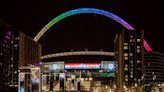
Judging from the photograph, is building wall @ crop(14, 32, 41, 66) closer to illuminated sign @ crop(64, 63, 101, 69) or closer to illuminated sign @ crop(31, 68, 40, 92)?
illuminated sign @ crop(64, 63, 101, 69)

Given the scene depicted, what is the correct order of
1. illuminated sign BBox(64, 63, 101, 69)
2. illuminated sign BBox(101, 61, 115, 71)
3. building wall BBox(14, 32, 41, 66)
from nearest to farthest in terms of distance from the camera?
building wall BBox(14, 32, 41, 66) → illuminated sign BBox(101, 61, 115, 71) → illuminated sign BBox(64, 63, 101, 69)

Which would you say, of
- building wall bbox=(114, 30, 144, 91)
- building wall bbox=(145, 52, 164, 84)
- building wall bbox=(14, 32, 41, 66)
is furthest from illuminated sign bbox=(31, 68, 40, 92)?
building wall bbox=(145, 52, 164, 84)

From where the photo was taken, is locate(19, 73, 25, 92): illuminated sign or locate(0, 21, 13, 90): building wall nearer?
locate(19, 73, 25, 92): illuminated sign

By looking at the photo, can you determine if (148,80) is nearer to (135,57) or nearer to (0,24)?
(135,57)

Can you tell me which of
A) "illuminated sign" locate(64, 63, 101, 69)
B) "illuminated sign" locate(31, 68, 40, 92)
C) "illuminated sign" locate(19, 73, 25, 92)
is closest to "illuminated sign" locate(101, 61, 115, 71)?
"illuminated sign" locate(64, 63, 101, 69)

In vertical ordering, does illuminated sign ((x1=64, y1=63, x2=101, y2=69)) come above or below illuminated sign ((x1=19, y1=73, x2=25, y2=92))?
above

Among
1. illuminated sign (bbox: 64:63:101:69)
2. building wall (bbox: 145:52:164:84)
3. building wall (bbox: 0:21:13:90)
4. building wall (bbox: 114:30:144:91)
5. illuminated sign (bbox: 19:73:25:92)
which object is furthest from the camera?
illuminated sign (bbox: 64:63:101:69)

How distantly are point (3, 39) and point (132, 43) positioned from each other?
3627cm

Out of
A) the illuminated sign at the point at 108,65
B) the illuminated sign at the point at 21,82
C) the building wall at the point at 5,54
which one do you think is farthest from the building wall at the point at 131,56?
the illuminated sign at the point at 21,82

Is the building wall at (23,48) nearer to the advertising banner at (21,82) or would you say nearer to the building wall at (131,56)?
the building wall at (131,56)

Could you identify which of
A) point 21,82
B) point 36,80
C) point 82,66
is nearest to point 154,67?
point 82,66

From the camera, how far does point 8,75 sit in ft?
372

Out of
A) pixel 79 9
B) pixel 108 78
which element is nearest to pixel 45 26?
pixel 79 9

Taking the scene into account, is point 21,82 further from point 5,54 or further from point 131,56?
point 131,56
